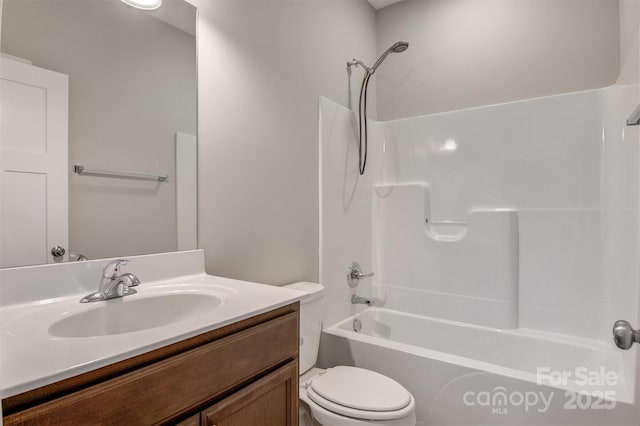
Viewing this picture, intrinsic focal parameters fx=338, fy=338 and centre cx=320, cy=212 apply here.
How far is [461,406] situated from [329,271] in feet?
3.02

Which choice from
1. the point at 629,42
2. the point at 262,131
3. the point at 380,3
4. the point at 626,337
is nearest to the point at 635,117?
the point at 626,337

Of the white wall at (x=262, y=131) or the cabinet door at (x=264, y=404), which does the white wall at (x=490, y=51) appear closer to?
the white wall at (x=262, y=131)

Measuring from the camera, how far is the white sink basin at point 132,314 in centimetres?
87

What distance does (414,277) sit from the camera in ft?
7.77

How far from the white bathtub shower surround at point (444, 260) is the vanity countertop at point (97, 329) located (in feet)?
4.85

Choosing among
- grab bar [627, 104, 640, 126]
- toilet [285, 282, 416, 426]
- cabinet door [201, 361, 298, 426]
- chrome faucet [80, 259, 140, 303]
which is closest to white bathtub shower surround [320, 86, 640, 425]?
toilet [285, 282, 416, 426]

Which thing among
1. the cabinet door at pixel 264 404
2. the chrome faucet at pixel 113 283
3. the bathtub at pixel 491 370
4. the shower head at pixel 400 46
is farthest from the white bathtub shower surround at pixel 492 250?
the chrome faucet at pixel 113 283

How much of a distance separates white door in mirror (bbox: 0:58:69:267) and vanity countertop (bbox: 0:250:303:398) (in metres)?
0.17

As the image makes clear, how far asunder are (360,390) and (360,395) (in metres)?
0.04

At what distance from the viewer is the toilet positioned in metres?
1.27

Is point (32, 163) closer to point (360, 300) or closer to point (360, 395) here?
point (360, 395)

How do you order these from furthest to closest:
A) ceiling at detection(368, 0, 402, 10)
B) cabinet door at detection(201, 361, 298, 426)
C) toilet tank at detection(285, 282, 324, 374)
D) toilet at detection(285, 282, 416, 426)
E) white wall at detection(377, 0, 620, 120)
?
ceiling at detection(368, 0, 402, 10)
white wall at detection(377, 0, 620, 120)
toilet tank at detection(285, 282, 324, 374)
toilet at detection(285, 282, 416, 426)
cabinet door at detection(201, 361, 298, 426)

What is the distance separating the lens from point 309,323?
1578 mm

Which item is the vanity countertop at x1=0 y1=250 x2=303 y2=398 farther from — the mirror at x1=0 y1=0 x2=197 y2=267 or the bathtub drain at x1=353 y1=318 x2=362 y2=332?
the bathtub drain at x1=353 y1=318 x2=362 y2=332
